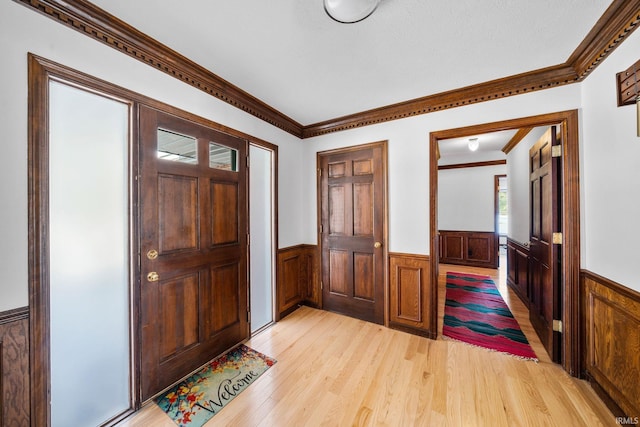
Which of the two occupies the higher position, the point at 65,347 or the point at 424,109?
the point at 424,109

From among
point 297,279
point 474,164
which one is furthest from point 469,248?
point 297,279

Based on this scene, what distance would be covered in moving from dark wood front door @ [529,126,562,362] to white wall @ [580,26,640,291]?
190 millimetres

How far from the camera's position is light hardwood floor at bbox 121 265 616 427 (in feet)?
5.06

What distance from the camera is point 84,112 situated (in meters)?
1.47

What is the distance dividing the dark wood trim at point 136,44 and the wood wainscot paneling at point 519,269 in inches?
160

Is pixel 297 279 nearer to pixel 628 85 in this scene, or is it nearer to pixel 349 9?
pixel 349 9

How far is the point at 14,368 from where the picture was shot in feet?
3.82

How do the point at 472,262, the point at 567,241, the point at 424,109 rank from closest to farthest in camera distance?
the point at 567,241, the point at 424,109, the point at 472,262

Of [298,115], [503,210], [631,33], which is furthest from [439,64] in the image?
[503,210]

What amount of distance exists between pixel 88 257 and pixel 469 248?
666cm

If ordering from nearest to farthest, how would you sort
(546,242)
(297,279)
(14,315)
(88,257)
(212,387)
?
(14,315) < (88,257) < (212,387) < (546,242) < (297,279)

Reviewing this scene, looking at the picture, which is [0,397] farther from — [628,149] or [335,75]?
[628,149]

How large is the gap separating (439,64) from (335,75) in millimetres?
869

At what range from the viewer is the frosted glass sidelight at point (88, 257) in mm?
1369
